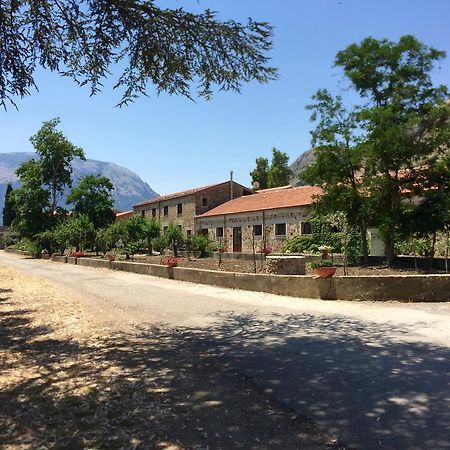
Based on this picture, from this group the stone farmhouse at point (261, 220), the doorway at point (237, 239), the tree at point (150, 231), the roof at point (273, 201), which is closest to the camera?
the stone farmhouse at point (261, 220)

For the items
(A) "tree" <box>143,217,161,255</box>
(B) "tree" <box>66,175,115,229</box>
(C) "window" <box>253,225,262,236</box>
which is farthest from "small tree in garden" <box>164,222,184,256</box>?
(B) "tree" <box>66,175,115,229</box>

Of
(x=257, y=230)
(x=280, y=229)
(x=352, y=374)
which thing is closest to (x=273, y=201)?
(x=257, y=230)

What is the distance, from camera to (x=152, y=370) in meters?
5.55

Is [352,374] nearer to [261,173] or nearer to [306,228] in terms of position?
[306,228]

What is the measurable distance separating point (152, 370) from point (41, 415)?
162cm

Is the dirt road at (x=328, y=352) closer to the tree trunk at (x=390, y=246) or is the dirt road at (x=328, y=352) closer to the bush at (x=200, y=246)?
the tree trunk at (x=390, y=246)

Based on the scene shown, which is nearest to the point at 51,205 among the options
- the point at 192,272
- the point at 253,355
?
the point at 192,272

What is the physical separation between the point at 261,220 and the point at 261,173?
20.2m

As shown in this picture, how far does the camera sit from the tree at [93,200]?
4869cm

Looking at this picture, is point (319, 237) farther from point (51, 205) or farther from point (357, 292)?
point (51, 205)

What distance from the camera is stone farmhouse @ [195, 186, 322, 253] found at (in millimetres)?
32844

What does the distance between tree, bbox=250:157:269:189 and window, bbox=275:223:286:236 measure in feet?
68.6

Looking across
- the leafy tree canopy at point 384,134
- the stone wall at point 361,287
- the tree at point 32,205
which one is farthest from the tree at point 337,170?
the tree at point 32,205

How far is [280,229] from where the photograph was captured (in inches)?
1353
